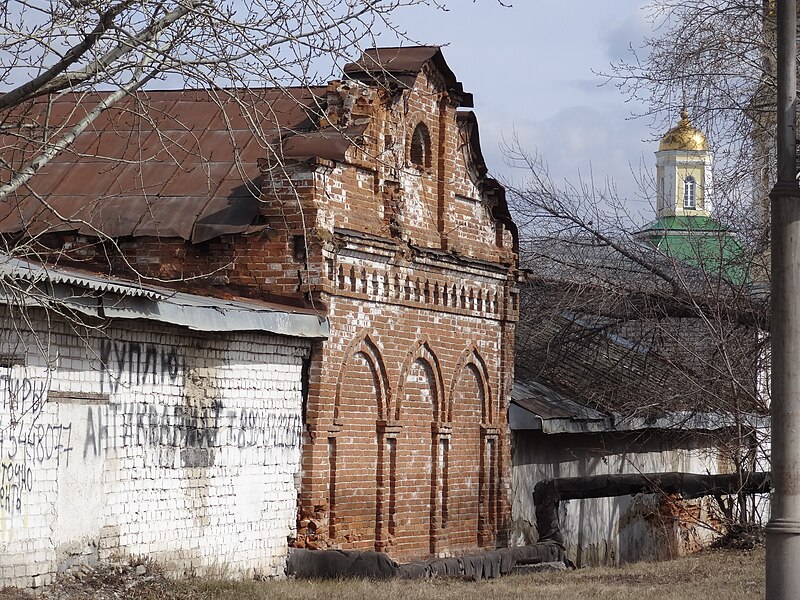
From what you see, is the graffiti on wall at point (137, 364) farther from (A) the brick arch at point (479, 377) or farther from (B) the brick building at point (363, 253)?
(A) the brick arch at point (479, 377)

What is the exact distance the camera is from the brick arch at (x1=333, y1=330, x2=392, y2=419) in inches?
653

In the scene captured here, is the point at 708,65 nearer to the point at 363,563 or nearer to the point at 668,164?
the point at 363,563

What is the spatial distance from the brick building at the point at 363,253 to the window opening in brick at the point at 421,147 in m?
0.02

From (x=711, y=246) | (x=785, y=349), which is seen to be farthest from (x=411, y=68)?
(x=785, y=349)

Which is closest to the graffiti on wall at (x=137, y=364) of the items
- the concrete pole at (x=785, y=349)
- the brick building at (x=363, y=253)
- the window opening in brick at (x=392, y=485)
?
the brick building at (x=363, y=253)

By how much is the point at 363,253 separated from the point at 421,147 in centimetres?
265

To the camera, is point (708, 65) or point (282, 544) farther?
point (708, 65)

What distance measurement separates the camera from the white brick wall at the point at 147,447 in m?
11.5

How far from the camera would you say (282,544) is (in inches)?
612

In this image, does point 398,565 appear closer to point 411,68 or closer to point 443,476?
point 443,476

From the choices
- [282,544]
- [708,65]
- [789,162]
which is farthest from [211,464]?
[708,65]

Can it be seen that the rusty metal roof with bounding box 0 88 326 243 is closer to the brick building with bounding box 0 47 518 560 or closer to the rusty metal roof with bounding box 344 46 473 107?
the brick building with bounding box 0 47 518 560

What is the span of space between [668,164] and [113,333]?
60.6m

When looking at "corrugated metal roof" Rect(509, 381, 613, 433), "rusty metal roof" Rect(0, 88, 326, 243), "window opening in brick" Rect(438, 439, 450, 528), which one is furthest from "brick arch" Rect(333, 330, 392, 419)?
"corrugated metal roof" Rect(509, 381, 613, 433)
